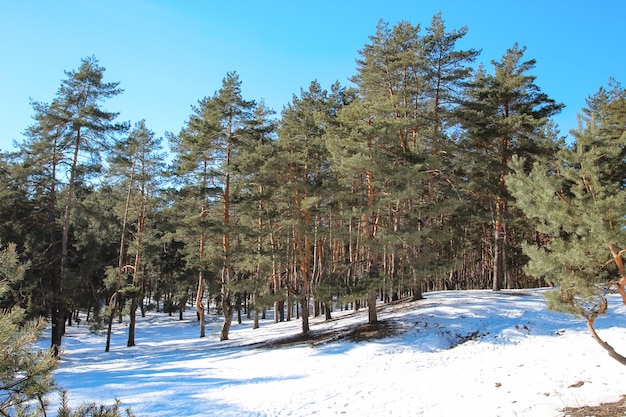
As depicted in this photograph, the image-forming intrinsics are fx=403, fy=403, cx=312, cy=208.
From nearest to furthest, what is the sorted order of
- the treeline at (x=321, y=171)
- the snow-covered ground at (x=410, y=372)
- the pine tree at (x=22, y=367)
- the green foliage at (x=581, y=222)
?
1. the pine tree at (x=22, y=367)
2. the green foliage at (x=581, y=222)
3. the snow-covered ground at (x=410, y=372)
4. the treeline at (x=321, y=171)

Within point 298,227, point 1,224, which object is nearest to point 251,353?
point 298,227

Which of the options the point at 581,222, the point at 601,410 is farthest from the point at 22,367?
the point at 601,410

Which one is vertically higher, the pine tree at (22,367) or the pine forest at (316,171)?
the pine forest at (316,171)

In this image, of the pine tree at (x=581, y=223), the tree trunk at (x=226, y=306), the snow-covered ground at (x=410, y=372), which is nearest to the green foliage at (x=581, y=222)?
the pine tree at (x=581, y=223)

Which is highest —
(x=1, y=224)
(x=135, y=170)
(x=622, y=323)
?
(x=135, y=170)

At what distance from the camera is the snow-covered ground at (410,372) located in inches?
366

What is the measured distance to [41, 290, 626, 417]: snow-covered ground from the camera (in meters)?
9.30

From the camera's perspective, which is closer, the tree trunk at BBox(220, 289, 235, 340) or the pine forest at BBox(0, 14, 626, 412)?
the pine forest at BBox(0, 14, 626, 412)

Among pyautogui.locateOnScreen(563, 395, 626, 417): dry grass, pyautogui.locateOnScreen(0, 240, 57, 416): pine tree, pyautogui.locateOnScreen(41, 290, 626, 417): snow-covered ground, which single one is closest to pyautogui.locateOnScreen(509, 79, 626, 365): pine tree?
pyautogui.locateOnScreen(563, 395, 626, 417): dry grass

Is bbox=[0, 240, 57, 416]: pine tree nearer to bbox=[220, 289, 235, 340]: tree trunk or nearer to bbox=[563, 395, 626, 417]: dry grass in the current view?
bbox=[563, 395, 626, 417]: dry grass

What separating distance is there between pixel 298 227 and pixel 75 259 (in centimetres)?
1425

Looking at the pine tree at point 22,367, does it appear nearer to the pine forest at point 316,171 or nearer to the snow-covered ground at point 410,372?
the snow-covered ground at point 410,372

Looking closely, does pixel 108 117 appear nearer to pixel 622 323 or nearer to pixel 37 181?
pixel 37 181

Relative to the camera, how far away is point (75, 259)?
75.9ft
